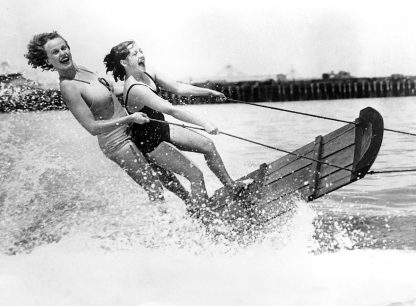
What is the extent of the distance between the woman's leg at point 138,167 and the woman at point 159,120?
80 millimetres

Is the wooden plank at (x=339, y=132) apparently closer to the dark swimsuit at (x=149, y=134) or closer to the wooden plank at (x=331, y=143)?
the wooden plank at (x=331, y=143)

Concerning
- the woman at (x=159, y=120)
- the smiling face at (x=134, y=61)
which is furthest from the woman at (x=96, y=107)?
the smiling face at (x=134, y=61)

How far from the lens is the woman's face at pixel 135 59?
17.7ft

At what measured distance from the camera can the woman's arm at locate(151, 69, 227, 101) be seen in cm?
576

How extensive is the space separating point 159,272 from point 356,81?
5834cm

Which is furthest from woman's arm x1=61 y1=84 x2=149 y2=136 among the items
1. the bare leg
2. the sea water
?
the sea water

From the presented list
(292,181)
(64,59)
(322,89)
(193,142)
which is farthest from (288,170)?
(322,89)

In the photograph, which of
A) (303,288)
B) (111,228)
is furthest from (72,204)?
(303,288)

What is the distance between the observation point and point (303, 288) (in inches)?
216

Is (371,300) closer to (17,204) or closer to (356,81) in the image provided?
(17,204)

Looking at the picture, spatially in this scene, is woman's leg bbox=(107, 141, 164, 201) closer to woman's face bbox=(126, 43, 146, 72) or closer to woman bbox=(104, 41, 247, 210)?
woman bbox=(104, 41, 247, 210)

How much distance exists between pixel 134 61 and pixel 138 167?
0.85 m

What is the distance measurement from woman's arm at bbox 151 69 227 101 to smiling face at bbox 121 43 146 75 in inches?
10.7

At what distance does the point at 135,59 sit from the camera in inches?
213
